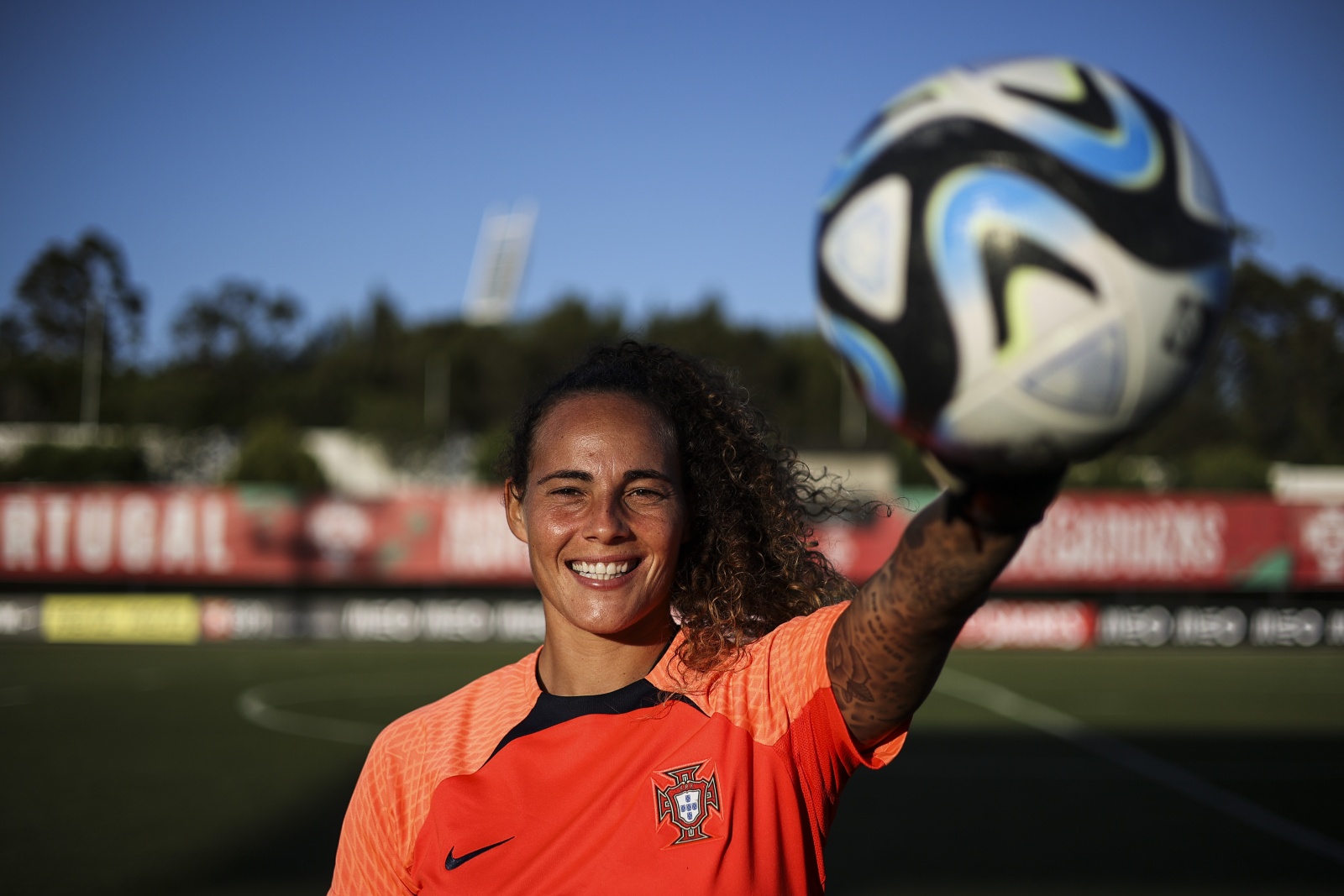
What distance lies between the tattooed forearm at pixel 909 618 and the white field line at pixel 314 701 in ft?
31.8

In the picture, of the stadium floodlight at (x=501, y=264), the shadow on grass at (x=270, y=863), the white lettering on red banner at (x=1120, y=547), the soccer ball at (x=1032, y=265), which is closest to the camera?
the soccer ball at (x=1032, y=265)

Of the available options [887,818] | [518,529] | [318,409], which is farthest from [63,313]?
[518,529]

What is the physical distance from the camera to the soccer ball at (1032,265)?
148 cm

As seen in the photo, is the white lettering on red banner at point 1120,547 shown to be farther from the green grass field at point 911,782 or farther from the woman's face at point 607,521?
the woman's face at point 607,521

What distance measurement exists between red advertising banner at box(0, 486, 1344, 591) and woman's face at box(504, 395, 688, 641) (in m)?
17.2

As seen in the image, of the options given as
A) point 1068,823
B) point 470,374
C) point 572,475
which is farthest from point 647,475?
point 470,374

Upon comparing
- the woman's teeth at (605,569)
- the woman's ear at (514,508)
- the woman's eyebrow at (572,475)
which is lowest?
the woman's teeth at (605,569)

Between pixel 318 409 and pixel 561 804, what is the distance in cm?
4831

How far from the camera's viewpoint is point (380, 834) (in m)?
2.06

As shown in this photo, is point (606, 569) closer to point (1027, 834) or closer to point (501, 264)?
point (1027, 834)

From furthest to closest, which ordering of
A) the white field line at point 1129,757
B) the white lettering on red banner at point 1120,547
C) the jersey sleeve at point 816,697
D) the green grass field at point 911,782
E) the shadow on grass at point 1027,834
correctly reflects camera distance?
the white lettering on red banner at point 1120,547 < the white field line at point 1129,757 < the green grass field at point 911,782 < the shadow on grass at point 1027,834 < the jersey sleeve at point 816,697

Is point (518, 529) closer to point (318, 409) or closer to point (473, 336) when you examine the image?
point (318, 409)

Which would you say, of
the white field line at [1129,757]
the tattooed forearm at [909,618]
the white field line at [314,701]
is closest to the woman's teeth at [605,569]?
the tattooed forearm at [909,618]

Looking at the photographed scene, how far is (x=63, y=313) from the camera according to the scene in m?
58.8
